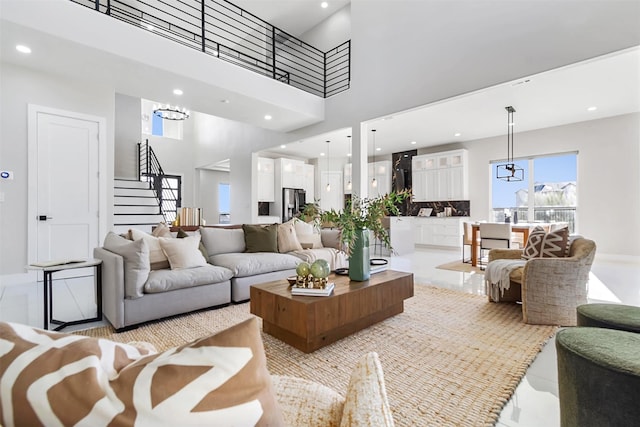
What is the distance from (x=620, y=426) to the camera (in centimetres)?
115

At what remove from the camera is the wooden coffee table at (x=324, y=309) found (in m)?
2.22

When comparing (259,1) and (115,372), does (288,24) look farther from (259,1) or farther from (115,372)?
(115,372)

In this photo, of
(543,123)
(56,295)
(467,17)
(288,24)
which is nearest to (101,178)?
(56,295)

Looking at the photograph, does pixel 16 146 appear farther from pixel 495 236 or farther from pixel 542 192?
pixel 542 192

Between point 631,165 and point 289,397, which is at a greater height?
point 631,165

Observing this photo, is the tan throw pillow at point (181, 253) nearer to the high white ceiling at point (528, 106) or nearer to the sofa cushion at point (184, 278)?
the sofa cushion at point (184, 278)

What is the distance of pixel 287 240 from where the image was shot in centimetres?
446

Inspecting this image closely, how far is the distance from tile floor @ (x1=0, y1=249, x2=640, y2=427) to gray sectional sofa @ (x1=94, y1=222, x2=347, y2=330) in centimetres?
54

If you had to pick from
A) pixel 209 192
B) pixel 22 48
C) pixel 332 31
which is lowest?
pixel 209 192

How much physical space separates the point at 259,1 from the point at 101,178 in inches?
184

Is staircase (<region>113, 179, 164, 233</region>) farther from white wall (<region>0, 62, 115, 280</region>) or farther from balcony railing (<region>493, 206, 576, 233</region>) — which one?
balcony railing (<region>493, 206, 576, 233</region>)

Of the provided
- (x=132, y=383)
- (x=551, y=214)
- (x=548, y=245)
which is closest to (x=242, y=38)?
(x=548, y=245)

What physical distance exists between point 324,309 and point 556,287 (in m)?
2.22

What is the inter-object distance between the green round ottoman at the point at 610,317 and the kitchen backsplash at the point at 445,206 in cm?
688
